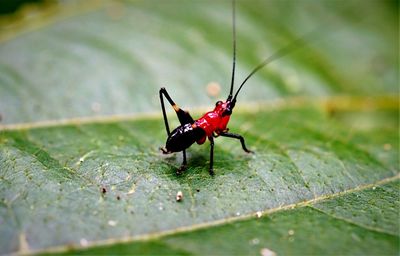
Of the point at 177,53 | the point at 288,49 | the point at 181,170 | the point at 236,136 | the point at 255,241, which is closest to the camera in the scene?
the point at 255,241

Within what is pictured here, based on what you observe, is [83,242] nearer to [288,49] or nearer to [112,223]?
[112,223]

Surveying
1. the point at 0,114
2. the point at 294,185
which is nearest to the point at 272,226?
the point at 294,185

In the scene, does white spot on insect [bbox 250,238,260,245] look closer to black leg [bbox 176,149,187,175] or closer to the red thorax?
black leg [bbox 176,149,187,175]

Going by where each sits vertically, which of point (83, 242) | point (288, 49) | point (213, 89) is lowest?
point (83, 242)

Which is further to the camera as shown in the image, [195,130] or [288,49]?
[288,49]

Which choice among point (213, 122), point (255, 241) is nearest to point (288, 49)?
point (213, 122)

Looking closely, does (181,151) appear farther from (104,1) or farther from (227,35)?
(104,1)

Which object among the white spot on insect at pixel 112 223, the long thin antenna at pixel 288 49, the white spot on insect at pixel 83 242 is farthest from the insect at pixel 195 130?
the long thin antenna at pixel 288 49
